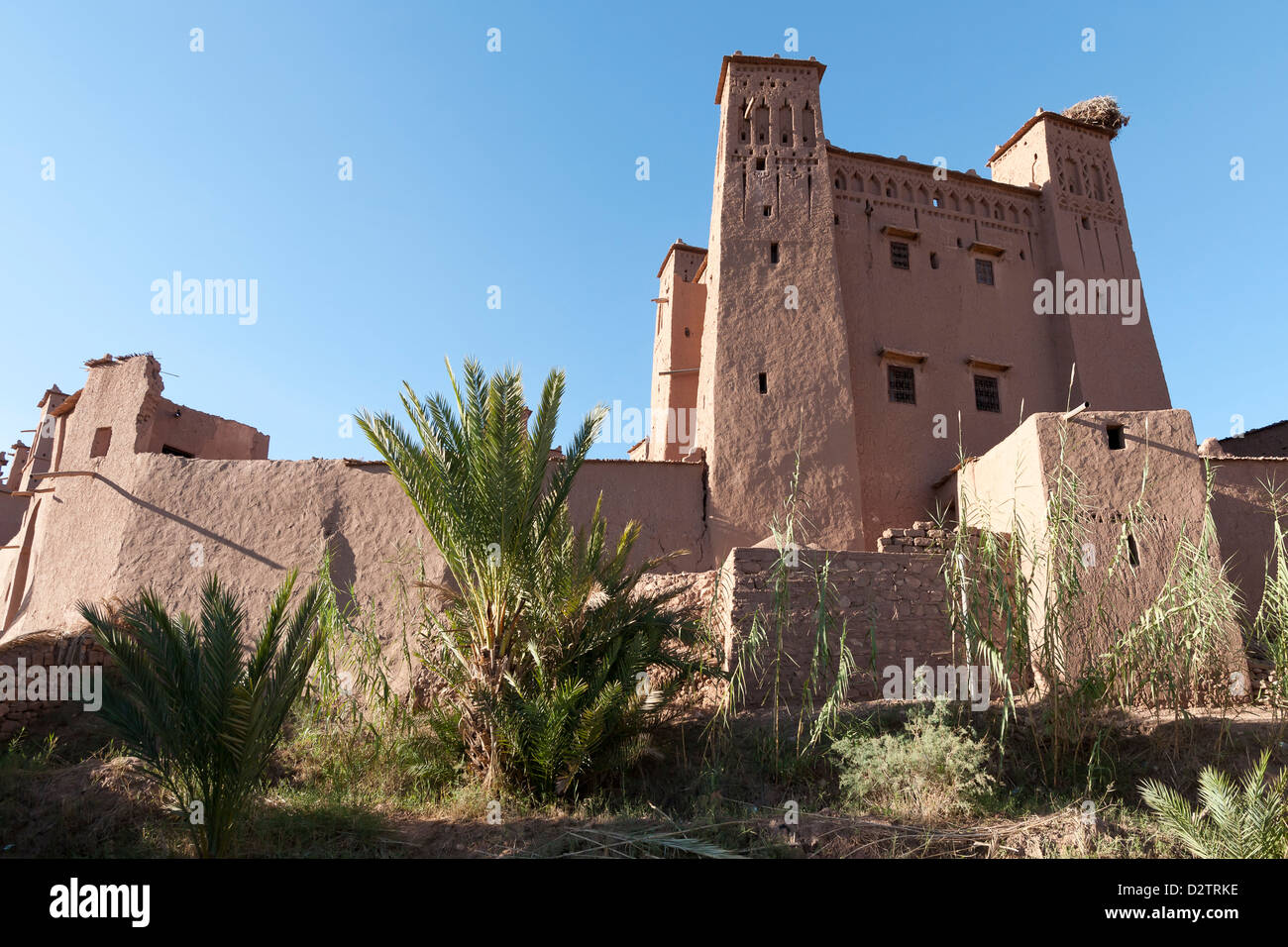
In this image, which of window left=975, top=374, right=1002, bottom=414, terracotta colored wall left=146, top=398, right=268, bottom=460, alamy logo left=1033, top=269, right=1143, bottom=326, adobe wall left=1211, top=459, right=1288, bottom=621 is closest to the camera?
adobe wall left=1211, top=459, right=1288, bottom=621

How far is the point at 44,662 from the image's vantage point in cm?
1052

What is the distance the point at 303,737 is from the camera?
9.37 metres

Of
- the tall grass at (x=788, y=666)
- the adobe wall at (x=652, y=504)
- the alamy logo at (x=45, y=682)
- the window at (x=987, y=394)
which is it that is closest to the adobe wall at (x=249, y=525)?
the adobe wall at (x=652, y=504)

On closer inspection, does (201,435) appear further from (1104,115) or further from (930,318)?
(1104,115)

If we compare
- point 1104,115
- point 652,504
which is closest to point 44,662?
point 652,504

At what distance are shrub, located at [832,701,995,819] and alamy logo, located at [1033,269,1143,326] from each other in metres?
12.8

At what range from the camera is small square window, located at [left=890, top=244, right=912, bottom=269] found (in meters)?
17.6

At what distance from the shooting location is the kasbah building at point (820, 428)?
1119 centimetres

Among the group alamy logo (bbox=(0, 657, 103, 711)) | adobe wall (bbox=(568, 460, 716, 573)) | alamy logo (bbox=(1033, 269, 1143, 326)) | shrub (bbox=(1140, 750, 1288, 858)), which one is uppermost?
alamy logo (bbox=(1033, 269, 1143, 326))

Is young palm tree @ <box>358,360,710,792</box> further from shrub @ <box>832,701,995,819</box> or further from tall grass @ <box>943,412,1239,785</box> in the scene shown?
tall grass @ <box>943,412,1239,785</box>

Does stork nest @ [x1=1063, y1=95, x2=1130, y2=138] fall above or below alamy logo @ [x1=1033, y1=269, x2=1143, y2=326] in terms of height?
above
